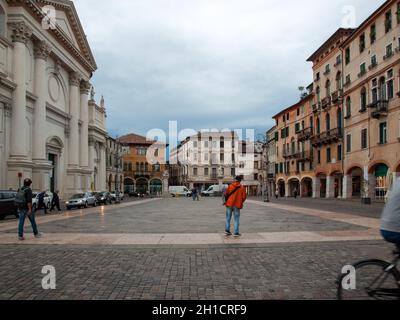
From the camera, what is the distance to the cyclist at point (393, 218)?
14.2ft

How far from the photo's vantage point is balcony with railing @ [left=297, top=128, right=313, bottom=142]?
185ft

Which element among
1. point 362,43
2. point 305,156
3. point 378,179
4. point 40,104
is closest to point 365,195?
point 378,179

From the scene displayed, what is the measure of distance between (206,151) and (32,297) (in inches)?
3533

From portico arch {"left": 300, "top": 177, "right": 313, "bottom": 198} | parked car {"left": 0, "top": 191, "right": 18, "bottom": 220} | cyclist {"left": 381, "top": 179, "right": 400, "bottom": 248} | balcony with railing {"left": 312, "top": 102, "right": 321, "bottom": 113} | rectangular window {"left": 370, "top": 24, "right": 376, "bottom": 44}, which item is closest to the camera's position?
cyclist {"left": 381, "top": 179, "right": 400, "bottom": 248}

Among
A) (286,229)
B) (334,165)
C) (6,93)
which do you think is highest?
(6,93)

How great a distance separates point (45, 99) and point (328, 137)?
109 ft

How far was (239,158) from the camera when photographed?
95.8 meters

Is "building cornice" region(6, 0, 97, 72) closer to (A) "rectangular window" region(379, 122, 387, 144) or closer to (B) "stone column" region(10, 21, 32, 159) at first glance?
(B) "stone column" region(10, 21, 32, 159)

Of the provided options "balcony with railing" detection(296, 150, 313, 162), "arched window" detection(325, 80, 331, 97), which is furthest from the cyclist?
"balcony with railing" detection(296, 150, 313, 162)

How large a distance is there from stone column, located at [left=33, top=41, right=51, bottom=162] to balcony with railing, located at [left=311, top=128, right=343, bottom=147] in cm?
3270

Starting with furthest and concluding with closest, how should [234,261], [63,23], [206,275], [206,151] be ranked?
[206,151] → [63,23] → [234,261] → [206,275]

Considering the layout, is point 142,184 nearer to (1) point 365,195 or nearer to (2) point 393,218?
(1) point 365,195
